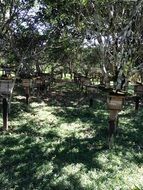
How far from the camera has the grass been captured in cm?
959

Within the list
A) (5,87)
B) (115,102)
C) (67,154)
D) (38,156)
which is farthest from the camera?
(5,87)

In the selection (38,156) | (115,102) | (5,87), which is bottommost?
(38,156)

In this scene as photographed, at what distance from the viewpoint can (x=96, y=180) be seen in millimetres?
9773

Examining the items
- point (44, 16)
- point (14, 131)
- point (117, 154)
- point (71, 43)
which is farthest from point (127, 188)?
point (71, 43)

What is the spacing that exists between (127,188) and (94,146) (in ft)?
10.7

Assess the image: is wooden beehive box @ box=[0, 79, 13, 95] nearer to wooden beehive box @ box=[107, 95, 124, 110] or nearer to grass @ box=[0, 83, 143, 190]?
grass @ box=[0, 83, 143, 190]

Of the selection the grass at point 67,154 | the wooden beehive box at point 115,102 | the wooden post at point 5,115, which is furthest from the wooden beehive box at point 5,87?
the wooden beehive box at point 115,102

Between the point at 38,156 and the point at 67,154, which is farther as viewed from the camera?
the point at 67,154

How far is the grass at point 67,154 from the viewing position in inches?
377

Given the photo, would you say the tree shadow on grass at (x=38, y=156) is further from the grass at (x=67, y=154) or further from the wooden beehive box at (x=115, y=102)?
the wooden beehive box at (x=115, y=102)

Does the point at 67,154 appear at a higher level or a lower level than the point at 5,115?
lower

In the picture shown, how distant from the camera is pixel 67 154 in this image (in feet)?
37.7

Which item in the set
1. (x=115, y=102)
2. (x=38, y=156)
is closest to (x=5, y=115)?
(x=38, y=156)

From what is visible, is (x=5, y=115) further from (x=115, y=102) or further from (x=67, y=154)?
(x=115, y=102)
